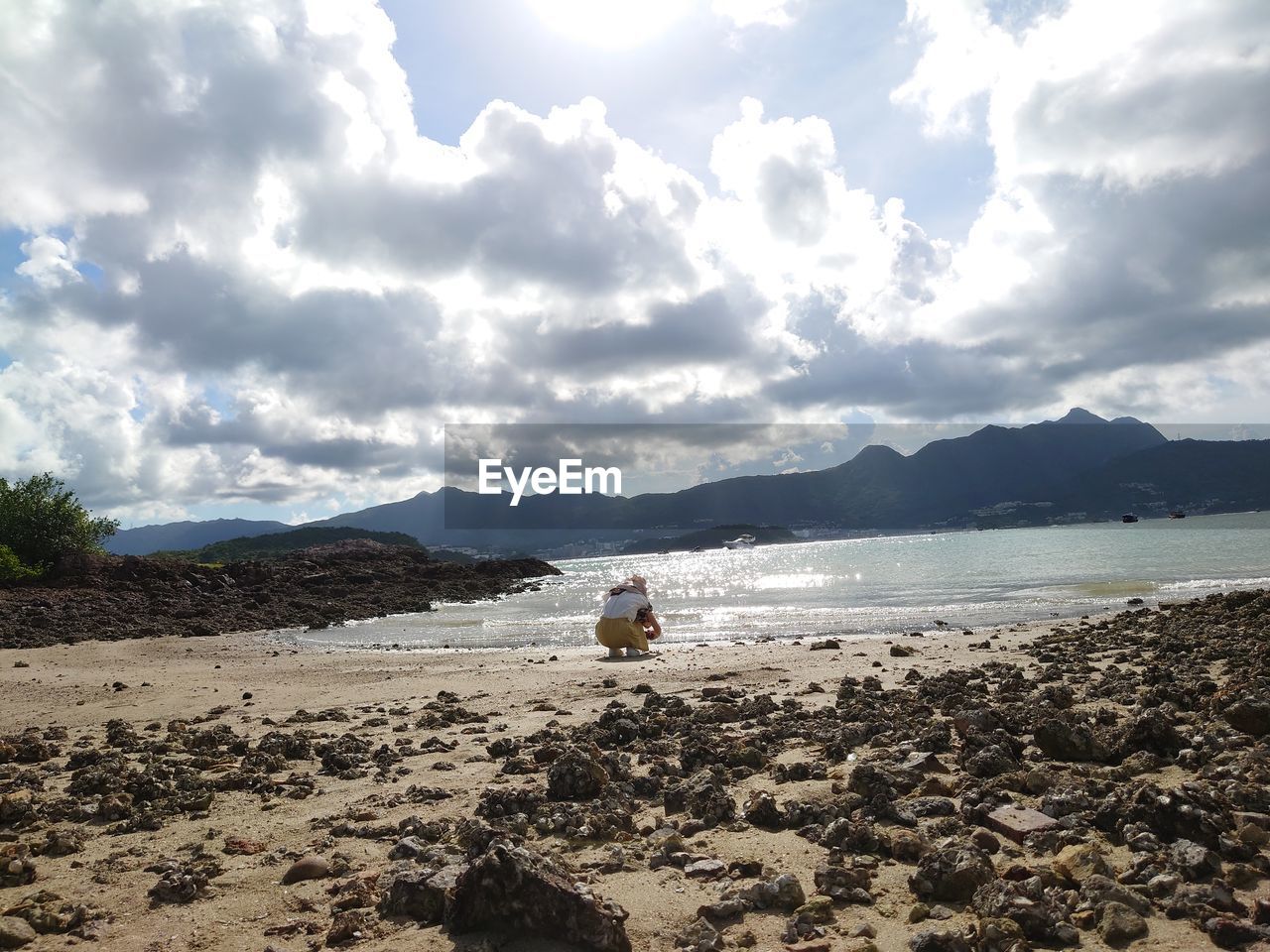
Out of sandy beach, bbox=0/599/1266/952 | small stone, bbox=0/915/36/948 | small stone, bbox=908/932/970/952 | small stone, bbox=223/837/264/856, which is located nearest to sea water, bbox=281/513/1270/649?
sandy beach, bbox=0/599/1266/952

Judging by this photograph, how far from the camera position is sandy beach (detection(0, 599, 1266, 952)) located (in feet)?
14.5

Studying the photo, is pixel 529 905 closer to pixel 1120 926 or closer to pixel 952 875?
pixel 952 875

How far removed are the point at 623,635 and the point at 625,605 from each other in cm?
99

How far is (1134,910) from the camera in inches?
161

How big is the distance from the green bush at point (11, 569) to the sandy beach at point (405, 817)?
112 ft

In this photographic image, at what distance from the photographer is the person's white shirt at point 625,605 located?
22.3 meters

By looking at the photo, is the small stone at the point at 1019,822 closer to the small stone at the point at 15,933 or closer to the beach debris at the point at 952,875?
the beach debris at the point at 952,875

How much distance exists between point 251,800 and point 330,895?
2.74m

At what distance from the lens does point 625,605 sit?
22.7 metres

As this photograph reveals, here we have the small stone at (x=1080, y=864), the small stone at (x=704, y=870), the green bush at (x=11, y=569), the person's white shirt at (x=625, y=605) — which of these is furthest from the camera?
the green bush at (x=11, y=569)

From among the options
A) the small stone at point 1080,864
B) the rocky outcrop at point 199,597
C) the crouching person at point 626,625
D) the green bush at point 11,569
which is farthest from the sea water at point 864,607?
the green bush at point 11,569

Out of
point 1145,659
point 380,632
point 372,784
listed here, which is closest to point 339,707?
point 372,784

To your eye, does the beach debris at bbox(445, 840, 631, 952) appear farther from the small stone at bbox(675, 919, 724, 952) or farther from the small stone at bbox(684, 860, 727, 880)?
the small stone at bbox(684, 860, 727, 880)

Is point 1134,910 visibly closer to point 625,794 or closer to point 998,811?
point 998,811
